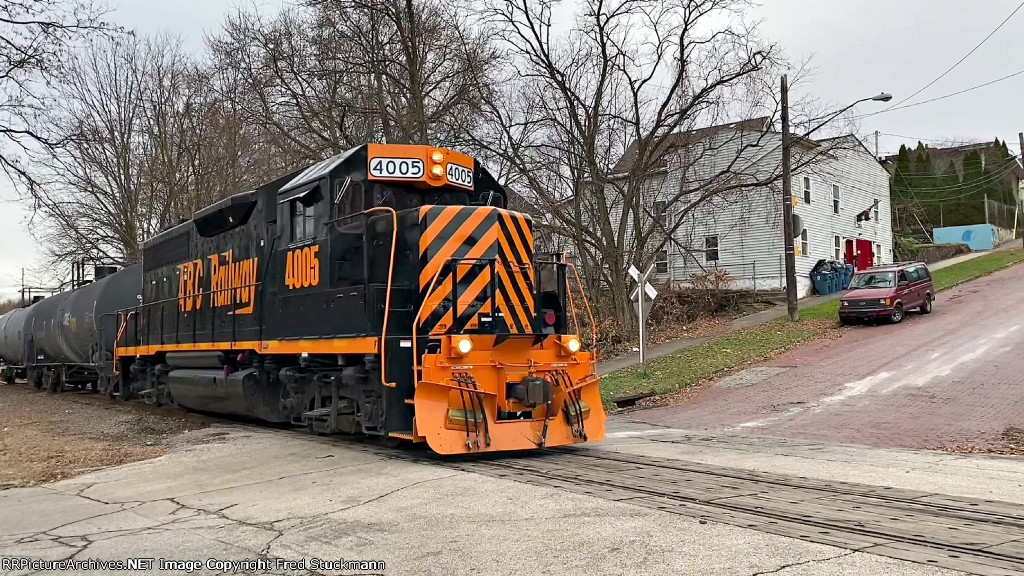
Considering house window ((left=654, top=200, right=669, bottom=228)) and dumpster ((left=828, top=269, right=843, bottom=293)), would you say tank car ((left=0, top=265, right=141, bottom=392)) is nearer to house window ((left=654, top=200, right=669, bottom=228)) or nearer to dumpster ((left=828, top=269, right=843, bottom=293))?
house window ((left=654, top=200, right=669, bottom=228))

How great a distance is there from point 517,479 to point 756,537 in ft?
9.63

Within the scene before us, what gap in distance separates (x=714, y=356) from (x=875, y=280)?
Result: 7658mm

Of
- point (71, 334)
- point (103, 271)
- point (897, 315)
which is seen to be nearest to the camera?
point (71, 334)

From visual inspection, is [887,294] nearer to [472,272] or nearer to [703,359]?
[703,359]

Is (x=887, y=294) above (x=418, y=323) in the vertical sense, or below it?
above

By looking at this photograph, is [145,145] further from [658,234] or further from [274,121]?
[658,234]

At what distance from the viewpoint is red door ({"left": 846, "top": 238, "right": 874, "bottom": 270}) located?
39250 mm

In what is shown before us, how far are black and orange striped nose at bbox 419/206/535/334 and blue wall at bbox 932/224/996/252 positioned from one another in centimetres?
5588

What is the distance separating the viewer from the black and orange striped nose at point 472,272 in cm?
920

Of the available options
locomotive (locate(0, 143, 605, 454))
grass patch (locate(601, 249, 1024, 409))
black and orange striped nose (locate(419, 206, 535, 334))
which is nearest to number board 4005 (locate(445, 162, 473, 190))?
locomotive (locate(0, 143, 605, 454))

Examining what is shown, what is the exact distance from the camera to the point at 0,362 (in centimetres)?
2869

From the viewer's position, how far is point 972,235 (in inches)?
2315

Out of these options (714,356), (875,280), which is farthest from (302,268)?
(875,280)

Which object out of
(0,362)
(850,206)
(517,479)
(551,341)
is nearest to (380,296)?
(551,341)
